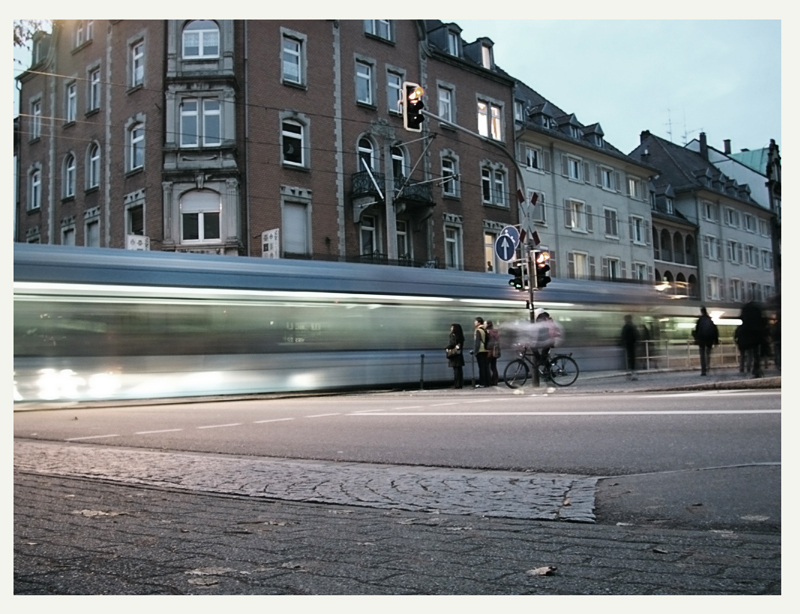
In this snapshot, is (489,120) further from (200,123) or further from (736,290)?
(736,290)

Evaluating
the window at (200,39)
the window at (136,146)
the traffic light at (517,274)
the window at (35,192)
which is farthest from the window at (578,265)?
the window at (35,192)

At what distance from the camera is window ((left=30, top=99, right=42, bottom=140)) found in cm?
260

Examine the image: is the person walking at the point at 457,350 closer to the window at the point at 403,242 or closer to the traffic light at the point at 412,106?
the window at the point at 403,242

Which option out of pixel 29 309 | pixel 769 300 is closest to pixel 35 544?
pixel 29 309

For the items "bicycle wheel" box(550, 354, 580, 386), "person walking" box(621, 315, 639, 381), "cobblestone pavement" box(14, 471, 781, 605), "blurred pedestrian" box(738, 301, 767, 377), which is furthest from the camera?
"bicycle wheel" box(550, 354, 580, 386)

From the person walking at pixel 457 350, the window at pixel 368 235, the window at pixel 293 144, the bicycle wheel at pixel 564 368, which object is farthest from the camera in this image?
the bicycle wheel at pixel 564 368

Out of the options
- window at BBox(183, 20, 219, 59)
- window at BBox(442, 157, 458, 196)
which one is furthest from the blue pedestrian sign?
window at BBox(183, 20, 219, 59)

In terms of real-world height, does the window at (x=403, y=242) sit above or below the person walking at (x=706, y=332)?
above

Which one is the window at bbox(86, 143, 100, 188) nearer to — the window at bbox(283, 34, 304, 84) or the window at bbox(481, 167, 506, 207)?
the window at bbox(283, 34, 304, 84)

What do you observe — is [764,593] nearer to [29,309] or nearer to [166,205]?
[166,205]

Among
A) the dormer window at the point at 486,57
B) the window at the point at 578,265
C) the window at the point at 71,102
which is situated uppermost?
the dormer window at the point at 486,57

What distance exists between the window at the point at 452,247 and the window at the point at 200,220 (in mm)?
1030

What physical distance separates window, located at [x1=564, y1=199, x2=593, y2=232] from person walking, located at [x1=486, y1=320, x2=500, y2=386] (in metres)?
0.74

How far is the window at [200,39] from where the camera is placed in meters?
2.61
